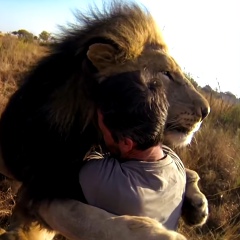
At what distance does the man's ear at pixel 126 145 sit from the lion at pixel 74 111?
0.12 m

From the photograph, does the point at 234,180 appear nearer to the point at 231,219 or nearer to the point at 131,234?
the point at 231,219

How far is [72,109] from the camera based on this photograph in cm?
201

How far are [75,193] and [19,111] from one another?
0.43 metres

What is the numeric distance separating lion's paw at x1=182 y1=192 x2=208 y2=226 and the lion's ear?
2.33ft

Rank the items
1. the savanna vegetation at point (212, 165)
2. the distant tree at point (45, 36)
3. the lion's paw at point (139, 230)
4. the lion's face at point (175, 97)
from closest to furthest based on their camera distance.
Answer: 1. the lion's paw at point (139, 230)
2. the lion's face at point (175, 97)
3. the distant tree at point (45, 36)
4. the savanna vegetation at point (212, 165)

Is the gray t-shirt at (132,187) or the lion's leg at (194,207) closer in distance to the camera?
the gray t-shirt at (132,187)

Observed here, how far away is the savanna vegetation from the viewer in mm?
2980

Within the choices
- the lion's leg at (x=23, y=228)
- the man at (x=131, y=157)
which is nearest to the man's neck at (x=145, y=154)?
the man at (x=131, y=157)

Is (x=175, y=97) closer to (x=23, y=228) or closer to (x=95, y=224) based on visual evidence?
(x=95, y=224)

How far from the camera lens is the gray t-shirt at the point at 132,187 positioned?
6.16 ft

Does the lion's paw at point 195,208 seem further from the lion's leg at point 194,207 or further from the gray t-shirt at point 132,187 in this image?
the gray t-shirt at point 132,187

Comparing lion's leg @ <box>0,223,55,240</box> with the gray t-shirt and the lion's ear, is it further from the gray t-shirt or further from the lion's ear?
the lion's ear

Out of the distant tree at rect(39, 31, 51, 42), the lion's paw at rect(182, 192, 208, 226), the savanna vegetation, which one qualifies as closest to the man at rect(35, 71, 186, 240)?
the lion's paw at rect(182, 192, 208, 226)

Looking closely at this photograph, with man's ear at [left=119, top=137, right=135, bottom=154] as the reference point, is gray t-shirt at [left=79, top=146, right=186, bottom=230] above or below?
below
